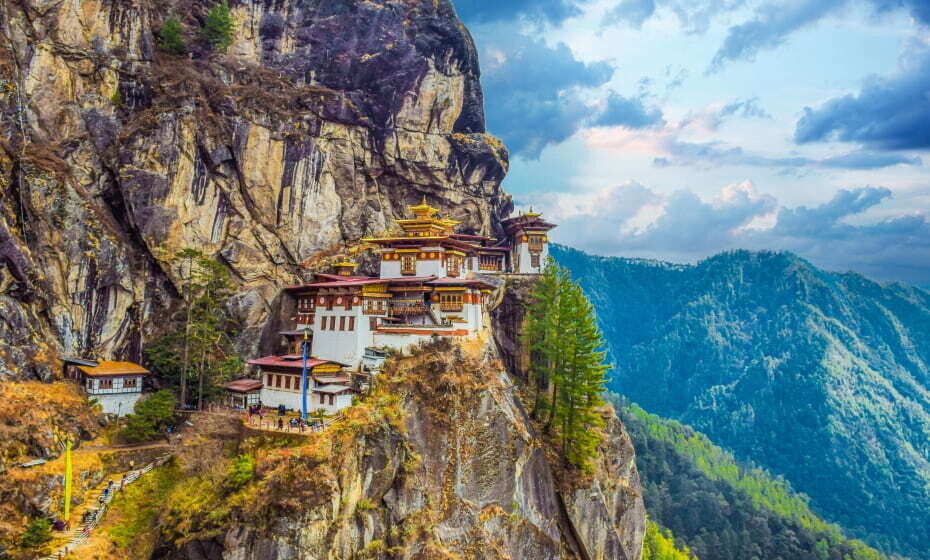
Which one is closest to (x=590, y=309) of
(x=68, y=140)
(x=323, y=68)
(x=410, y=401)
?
(x=410, y=401)

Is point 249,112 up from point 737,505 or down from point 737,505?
up

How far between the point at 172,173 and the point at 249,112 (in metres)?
9.83

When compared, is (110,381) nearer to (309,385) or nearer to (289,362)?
(289,362)

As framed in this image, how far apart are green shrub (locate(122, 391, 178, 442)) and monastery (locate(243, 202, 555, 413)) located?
6.16m

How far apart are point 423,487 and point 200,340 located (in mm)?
19666

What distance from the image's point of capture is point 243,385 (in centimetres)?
4428

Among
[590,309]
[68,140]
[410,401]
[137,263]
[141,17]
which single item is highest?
[141,17]

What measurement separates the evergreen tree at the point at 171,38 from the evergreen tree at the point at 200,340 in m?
21.8

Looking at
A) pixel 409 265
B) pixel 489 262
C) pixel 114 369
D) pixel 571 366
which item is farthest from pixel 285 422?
pixel 489 262

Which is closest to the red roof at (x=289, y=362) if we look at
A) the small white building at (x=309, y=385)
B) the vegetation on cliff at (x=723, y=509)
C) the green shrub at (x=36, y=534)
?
the small white building at (x=309, y=385)

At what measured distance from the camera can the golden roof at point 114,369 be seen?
4097 cm

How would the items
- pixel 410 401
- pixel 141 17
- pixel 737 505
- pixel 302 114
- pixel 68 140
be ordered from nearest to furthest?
pixel 410 401 → pixel 68 140 → pixel 141 17 → pixel 302 114 → pixel 737 505

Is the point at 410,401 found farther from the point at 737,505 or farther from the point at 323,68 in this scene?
the point at 737,505

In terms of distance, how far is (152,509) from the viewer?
3447 centimetres
